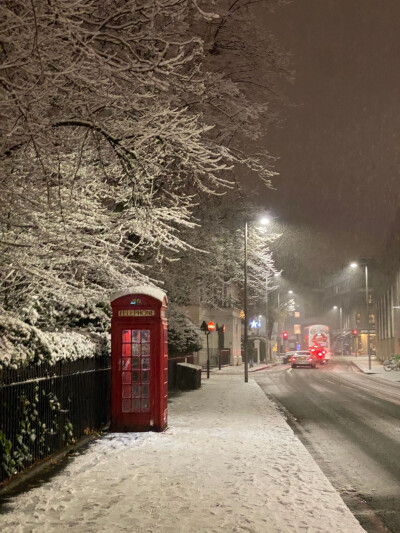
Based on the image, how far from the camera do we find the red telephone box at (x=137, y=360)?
13.0 meters

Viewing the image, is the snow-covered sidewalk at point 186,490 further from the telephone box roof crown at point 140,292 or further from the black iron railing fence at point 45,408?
the telephone box roof crown at point 140,292

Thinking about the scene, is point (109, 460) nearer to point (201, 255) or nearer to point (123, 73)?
point (123, 73)

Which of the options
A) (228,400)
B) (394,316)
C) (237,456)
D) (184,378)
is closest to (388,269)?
(394,316)

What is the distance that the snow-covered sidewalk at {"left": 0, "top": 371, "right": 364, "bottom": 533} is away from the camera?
21.3 ft

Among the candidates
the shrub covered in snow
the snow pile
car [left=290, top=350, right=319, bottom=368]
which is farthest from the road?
car [left=290, top=350, right=319, bottom=368]

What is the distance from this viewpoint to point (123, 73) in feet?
23.1

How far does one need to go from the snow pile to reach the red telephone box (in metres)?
0.83

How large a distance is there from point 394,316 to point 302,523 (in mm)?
62148

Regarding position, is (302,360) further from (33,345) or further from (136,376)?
(33,345)

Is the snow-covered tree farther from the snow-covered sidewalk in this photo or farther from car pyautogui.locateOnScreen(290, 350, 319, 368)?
car pyautogui.locateOnScreen(290, 350, 319, 368)

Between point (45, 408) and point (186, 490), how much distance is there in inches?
126

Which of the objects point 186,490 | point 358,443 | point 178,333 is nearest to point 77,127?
point 186,490

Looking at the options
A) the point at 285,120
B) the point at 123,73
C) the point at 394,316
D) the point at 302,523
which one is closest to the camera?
the point at 302,523

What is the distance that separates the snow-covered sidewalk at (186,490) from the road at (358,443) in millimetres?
438
